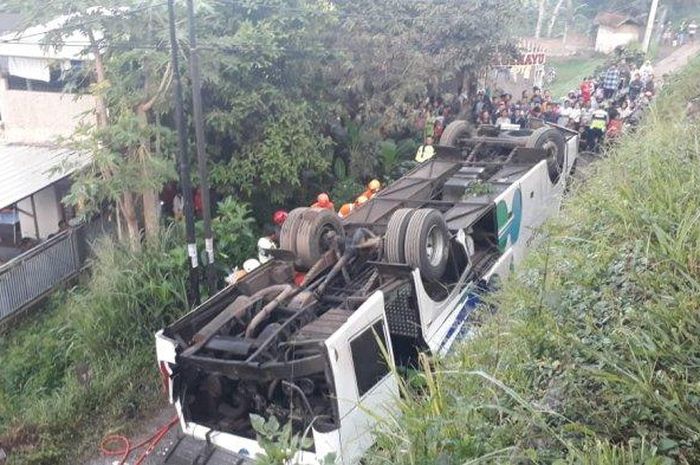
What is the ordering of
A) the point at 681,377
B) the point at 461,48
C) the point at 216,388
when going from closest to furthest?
the point at 681,377 < the point at 216,388 < the point at 461,48

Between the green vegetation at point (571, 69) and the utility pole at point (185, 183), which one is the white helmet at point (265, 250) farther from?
the green vegetation at point (571, 69)

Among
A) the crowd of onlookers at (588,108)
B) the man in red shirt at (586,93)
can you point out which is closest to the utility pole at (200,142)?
the crowd of onlookers at (588,108)

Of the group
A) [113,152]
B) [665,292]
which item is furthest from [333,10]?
[665,292]

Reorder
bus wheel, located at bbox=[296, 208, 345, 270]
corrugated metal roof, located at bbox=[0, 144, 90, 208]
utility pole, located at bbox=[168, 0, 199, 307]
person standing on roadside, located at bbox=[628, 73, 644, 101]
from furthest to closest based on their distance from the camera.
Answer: person standing on roadside, located at bbox=[628, 73, 644, 101], corrugated metal roof, located at bbox=[0, 144, 90, 208], utility pole, located at bbox=[168, 0, 199, 307], bus wheel, located at bbox=[296, 208, 345, 270]

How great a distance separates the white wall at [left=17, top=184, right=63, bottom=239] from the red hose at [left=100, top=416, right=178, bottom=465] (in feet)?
21.8

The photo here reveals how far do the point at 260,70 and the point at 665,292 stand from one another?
29.0 ft

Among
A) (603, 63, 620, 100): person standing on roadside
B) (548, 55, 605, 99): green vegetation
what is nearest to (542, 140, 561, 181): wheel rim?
(603, 63, 620, 100): person standing on roadside

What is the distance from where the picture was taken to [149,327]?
8430 mm

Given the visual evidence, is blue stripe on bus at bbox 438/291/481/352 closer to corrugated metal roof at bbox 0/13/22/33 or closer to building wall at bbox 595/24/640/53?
corrugated metal roof at bbox 0/13/22/33

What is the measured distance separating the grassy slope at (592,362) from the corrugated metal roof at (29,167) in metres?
7.31

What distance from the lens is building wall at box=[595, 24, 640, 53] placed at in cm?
3719

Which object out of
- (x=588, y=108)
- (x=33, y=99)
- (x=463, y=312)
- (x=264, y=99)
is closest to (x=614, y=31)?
(x=588, y=108)

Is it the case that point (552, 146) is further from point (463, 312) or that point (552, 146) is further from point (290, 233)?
point (290, 233)

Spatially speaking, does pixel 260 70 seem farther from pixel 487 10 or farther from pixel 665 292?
pixel 665 292
